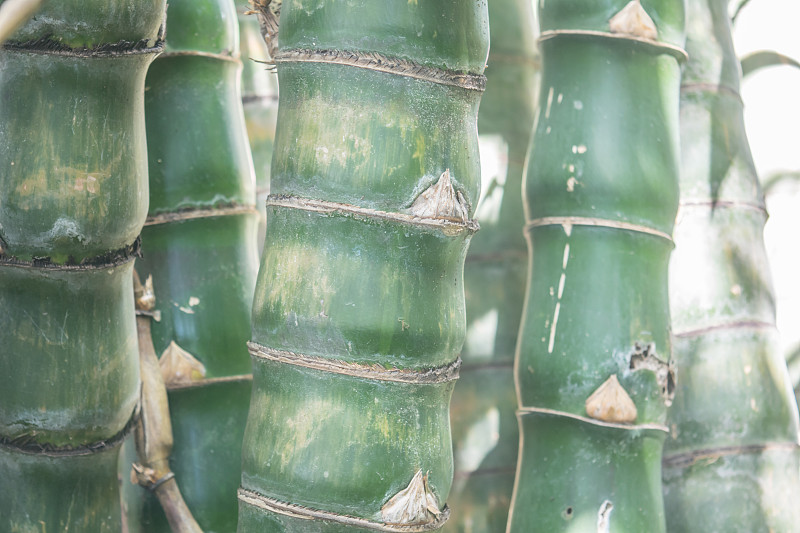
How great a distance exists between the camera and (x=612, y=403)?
0.91 meters

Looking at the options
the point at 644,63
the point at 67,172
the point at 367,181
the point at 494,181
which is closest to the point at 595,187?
the point at 644,63

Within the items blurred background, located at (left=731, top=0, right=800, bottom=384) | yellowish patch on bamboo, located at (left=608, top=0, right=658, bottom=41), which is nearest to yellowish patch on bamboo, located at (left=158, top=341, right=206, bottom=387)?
yellowish patch on bamboo, located at (left=608, top=0, right=658, bottom=41)

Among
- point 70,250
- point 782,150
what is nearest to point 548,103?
point 782,150

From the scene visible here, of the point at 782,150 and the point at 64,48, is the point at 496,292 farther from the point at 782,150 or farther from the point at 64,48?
the point at 64,48

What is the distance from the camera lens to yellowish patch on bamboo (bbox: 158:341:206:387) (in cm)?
86

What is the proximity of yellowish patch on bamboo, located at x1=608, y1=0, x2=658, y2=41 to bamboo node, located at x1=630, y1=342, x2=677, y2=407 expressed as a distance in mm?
333

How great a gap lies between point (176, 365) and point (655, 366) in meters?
0.49

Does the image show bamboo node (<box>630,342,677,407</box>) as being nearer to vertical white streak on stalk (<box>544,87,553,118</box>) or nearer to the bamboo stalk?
vertical white streak on stalk (<box>544,87,553,118</box>)

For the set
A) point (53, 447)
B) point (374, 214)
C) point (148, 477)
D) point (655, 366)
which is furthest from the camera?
point (655, 366)

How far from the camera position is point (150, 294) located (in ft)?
2.81

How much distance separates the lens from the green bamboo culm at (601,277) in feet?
3.04

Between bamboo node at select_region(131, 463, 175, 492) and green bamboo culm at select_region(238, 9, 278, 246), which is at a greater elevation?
green bamboo culm at select_region(238, 9, 278, 246)

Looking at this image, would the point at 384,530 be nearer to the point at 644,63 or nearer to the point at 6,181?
the point at 6,181

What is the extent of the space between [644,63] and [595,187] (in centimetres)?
15
